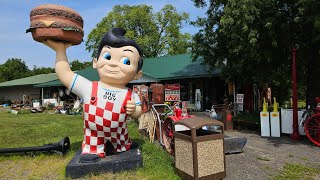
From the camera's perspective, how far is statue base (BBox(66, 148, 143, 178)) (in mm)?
4836

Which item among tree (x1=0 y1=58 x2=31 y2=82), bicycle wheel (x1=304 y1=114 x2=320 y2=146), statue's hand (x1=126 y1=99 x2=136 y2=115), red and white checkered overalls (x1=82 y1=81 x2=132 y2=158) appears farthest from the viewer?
tree (x1=0 y1=58 x2=31 y2=82)

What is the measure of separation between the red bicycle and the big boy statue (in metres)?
4.77

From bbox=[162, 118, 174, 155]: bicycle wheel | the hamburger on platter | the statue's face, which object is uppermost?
the hamburger on platter

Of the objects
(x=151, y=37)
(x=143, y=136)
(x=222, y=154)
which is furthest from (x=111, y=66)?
(x=151, y=37)

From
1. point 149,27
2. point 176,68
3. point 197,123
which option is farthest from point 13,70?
point 197,123

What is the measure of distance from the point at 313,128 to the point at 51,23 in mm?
6734

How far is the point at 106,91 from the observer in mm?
5230

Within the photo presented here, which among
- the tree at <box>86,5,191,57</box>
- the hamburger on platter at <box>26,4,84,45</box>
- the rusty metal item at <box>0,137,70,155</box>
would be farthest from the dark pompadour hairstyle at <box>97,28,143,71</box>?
the tree at <box>86,5,191,57</box>

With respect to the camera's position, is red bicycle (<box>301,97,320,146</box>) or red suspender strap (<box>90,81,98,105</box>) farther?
red bicycle (<box>301,97,320,146</box>)

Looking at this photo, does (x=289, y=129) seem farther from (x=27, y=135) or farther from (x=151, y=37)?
(x=151, y=37)

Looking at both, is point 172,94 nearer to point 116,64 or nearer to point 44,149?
point 44,149

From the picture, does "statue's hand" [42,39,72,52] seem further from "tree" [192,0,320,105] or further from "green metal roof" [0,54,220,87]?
"green metal roof" [0,54,220,87]

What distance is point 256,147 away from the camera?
745 centimetres

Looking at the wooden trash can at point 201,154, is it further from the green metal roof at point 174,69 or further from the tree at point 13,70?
the tree at point 13,70
